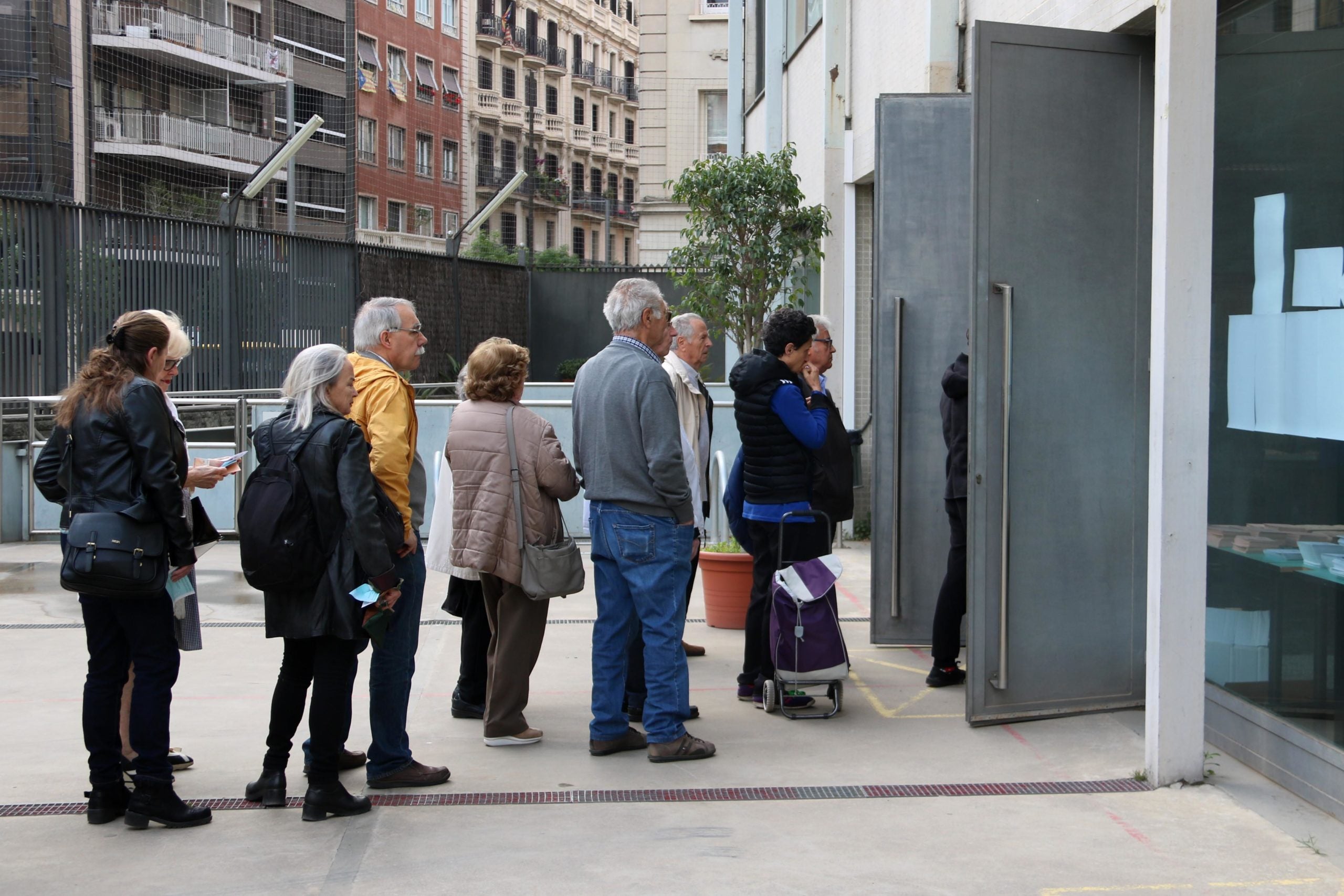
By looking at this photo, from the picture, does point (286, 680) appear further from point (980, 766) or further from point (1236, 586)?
point (1236, 586)

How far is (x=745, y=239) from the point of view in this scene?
1338 cm

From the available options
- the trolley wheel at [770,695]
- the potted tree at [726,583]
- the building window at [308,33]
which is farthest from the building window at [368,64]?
the trolley wheel at [770,695]

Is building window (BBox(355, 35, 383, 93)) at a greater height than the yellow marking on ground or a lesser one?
greater

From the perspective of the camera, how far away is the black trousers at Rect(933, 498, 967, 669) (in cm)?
637

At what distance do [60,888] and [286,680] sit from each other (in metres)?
0.96

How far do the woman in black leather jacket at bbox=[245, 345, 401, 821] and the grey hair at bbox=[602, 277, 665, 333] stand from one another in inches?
47.9

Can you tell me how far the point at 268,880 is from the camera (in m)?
4.06

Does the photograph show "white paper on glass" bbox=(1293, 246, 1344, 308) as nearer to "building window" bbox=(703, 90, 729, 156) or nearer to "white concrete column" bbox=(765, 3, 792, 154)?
"white concrete column" bbox=(765, 3, 792, 154)

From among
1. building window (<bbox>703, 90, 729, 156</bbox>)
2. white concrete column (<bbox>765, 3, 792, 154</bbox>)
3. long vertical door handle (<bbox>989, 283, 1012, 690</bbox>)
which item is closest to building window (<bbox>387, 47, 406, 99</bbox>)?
building window (<bbox>703, 90, 729, 156</bbox>)

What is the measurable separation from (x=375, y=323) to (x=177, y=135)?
34.6m

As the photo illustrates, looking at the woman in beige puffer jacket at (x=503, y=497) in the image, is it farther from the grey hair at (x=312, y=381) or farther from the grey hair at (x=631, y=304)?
the grey hair at (x=312, y=381)

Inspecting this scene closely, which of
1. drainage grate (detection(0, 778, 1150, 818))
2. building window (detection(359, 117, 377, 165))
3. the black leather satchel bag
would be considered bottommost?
drainage grate (detection(0, 778, 1150, 818))

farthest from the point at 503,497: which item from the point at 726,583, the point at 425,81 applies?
the point at 425,81

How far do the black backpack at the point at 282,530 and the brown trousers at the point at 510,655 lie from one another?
114 cm
